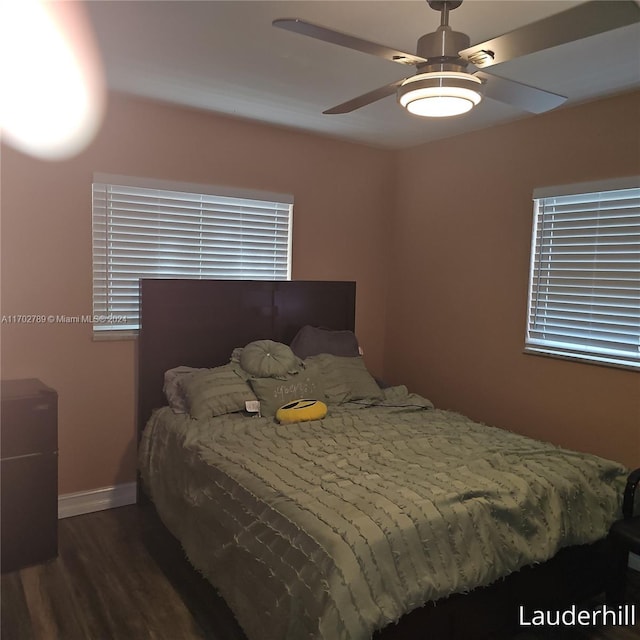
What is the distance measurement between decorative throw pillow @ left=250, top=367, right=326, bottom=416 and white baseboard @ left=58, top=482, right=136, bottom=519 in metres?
→ 1.10

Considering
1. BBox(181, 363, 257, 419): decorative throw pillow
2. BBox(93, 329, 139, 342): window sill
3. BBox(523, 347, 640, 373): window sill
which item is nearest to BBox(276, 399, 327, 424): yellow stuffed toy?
BBox(181, 363, 257, 419): decorative throw pillow

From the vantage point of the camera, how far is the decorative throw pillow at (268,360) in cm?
333

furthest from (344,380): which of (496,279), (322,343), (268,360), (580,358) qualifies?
(580,358)

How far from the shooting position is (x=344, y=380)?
3539 mm

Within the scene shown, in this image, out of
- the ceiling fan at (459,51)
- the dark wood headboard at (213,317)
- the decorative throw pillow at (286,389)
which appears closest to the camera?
the ceiling fan at (459,51)

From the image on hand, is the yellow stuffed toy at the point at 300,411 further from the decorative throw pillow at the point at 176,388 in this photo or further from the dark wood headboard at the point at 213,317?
the dark wood headboard at the point at 213,317

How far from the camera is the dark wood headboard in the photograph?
344cm

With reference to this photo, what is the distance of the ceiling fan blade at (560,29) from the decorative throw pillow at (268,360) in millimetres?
2008

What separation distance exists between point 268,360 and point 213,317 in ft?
1.73

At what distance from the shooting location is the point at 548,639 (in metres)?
2.34

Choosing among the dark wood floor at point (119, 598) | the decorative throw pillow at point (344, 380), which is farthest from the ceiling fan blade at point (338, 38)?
the dark wood floor at point (119, 598)

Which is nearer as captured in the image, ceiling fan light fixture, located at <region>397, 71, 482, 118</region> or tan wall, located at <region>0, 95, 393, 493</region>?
ceiling fan light fixture, located at <region>397, 71, 482, 118</region>

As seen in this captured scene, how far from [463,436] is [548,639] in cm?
94

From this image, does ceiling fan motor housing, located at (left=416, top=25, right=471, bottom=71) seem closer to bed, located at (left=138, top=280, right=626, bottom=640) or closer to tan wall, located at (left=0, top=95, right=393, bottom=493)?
bed, located at (left=138, top=280, right=626, bottom=640)
